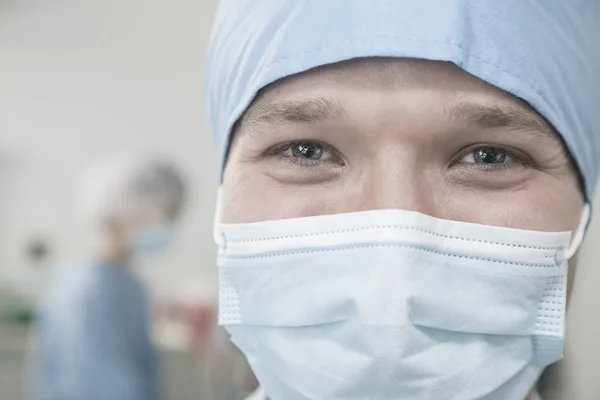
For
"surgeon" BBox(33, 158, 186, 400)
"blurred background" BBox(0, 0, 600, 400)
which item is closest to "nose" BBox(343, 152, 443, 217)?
"surgeon" BBox(33, 158, 186, 400)

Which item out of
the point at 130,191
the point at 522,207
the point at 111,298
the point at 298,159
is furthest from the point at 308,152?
the point at 130,191

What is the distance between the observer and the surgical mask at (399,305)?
0.73 metres

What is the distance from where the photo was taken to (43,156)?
3230 millimetres

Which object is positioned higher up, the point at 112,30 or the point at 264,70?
the point at 264,70

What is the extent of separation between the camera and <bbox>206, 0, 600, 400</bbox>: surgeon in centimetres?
74

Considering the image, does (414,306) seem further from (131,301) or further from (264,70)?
(131,301)

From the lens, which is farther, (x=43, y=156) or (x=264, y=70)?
(x=43, y=156)

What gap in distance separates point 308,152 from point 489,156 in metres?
0.20

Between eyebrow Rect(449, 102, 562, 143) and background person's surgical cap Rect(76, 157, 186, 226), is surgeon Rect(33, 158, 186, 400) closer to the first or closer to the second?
background person's surgical cap Rect(76, 157, 186, 226)

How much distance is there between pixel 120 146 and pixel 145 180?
0.66 meters

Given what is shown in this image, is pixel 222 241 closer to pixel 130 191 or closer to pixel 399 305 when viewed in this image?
pixel 399 305

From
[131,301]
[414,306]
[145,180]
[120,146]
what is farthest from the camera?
[120,146]

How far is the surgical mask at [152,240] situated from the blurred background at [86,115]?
39cm

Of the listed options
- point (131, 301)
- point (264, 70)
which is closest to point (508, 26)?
point (264, 70)
